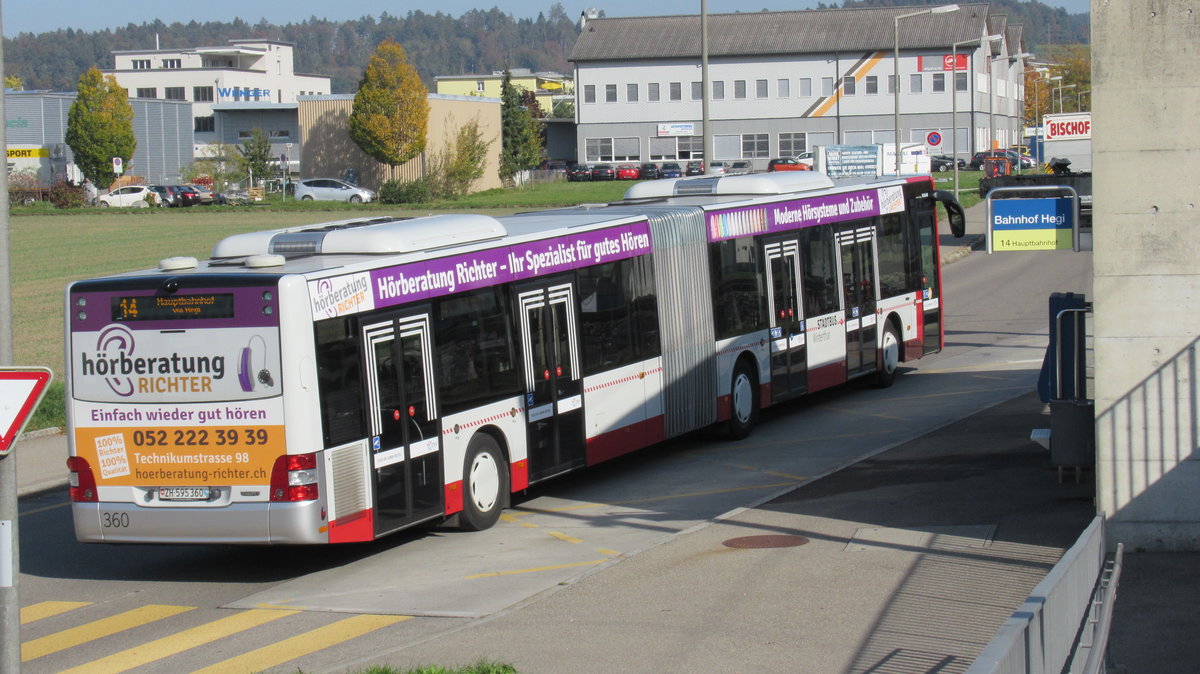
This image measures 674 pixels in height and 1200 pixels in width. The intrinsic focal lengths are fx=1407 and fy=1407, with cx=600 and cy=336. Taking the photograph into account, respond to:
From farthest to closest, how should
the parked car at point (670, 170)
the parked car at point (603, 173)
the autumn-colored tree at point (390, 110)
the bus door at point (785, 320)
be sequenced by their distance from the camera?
the parked car at point (603, 173) < the parked car at point (670, 170) < the autumn-colored tree at point (390, 110) < the bus door at point (785, 320)

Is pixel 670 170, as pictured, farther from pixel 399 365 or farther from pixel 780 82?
pixel 399 365

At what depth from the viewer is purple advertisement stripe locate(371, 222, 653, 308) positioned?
12.3 metres

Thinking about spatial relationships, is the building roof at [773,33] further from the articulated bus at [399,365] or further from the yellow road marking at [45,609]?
the yellow road marking at [45,609]

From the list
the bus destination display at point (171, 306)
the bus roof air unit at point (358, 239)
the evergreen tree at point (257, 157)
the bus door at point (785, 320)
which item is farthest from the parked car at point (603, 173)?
the bus destination display at point (171, 306)

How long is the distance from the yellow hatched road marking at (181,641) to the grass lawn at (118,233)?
10239mm

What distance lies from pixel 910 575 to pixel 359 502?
4.46m

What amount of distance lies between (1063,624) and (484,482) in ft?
25.2

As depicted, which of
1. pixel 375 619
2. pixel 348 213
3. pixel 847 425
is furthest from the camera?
pixel 348 213

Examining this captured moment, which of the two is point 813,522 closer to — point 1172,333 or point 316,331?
point 1172,333

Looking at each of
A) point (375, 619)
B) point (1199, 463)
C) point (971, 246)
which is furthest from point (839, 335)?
point (971, 246)

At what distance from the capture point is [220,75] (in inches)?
5753

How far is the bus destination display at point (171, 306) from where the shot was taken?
11.2 metres

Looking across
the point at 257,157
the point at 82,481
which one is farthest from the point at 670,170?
the point at 82,481

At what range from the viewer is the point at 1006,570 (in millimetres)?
10648
